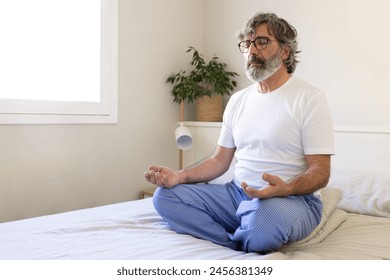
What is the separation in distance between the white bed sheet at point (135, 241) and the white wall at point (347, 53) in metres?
0.83

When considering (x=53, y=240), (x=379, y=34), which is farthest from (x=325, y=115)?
(x=379, y=34)

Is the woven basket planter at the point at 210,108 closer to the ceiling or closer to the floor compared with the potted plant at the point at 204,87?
closer to the floor

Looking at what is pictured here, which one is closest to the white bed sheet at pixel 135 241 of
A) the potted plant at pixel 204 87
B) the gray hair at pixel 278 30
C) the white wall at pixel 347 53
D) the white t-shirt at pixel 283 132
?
the white t-shirt at pixel 283 132

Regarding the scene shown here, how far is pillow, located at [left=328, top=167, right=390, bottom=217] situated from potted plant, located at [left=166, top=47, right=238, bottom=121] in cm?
116

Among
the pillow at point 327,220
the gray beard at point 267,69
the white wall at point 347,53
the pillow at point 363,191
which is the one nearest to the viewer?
the pillow at point 327,220

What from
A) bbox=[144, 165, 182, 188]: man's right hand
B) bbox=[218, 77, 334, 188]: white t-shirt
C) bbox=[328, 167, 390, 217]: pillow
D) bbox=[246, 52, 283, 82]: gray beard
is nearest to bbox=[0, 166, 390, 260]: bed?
bbox=[328, 167, 390, 217]: pillow

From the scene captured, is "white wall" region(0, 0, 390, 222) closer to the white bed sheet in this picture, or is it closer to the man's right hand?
the white bed sheet

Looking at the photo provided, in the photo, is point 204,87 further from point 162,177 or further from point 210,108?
point 162,177

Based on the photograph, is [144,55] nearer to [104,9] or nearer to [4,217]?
[104,9]

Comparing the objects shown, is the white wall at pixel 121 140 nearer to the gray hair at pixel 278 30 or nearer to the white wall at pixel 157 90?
the white wall at pixel 157 90

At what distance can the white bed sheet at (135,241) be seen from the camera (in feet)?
3.70

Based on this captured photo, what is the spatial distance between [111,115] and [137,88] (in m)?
Answer: 0.28

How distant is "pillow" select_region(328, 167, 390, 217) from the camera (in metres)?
1.60
